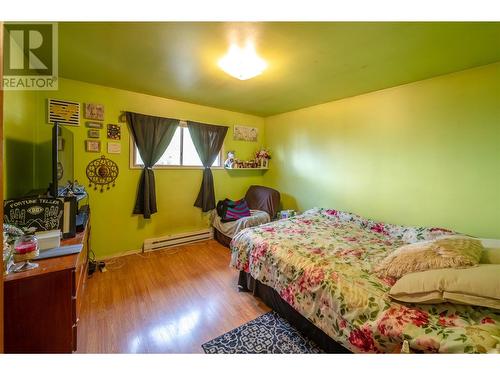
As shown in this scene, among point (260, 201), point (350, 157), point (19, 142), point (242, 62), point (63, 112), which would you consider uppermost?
point (242, 62)

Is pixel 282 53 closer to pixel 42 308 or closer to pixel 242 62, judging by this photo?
pixel 242 62

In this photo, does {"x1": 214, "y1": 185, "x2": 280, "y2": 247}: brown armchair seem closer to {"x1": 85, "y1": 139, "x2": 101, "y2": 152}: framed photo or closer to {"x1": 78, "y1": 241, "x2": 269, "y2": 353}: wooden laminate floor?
{"x1": 78, "y1": 241, "x2": 269, "y2": 353}: wooden laminate floor

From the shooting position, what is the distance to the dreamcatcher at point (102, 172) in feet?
8.80

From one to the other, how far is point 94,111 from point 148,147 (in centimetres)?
74

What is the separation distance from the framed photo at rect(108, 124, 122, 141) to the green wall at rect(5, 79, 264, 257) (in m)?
0.05

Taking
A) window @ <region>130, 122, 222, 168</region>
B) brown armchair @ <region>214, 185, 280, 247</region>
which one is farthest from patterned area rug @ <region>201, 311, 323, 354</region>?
window @ <region>130, 122, 222, 168</region>

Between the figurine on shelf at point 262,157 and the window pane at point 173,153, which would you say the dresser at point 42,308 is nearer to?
the window pane at point 173,153

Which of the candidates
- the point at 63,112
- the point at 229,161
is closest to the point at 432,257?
the point at 229,161

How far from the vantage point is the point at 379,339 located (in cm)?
109

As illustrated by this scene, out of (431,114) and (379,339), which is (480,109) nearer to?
(431,114)

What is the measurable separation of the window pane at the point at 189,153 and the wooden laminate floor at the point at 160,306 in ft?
5.21

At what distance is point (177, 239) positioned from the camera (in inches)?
132

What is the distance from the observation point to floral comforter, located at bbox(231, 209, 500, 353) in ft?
3.23
